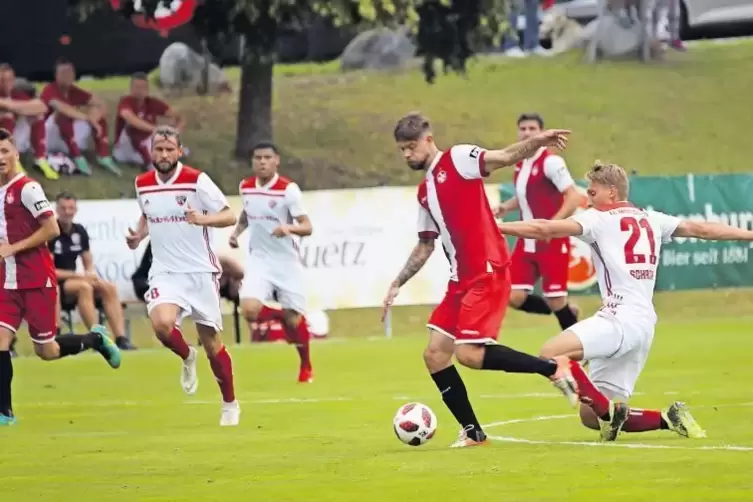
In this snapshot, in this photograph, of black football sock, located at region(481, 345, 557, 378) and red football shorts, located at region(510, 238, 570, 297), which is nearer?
black football sock, located at region(481, 345, 557, 378)

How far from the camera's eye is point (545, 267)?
18.7 metres

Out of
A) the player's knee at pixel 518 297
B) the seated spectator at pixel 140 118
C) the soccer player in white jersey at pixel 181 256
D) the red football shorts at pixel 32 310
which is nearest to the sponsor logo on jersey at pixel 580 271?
the player's knee at pixel 518 297

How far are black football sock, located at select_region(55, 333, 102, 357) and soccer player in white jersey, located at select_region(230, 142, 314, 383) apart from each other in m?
2.67

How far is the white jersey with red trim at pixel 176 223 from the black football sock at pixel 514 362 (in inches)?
142

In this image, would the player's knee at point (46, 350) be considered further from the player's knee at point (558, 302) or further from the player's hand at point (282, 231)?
the player's knee at point (558, 302)

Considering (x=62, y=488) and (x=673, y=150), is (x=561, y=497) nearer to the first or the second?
(x=62, y=488)

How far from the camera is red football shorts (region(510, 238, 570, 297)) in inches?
733

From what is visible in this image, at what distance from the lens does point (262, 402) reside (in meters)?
16.2

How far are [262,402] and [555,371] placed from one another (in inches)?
230

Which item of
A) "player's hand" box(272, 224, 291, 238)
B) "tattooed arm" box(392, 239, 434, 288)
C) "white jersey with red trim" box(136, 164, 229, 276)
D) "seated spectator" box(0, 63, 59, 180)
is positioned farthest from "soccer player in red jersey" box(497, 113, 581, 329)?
"seated spectator" box(0, 63, 59, 180)

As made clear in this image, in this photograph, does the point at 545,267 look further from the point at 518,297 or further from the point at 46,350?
the point at 46,350

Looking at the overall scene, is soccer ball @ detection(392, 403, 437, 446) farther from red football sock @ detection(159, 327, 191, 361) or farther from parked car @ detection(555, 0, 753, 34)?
parked car @ detection(555, 0, 753, 34)

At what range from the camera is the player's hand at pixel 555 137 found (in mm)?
10305

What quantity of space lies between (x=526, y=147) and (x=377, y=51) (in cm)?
3145
